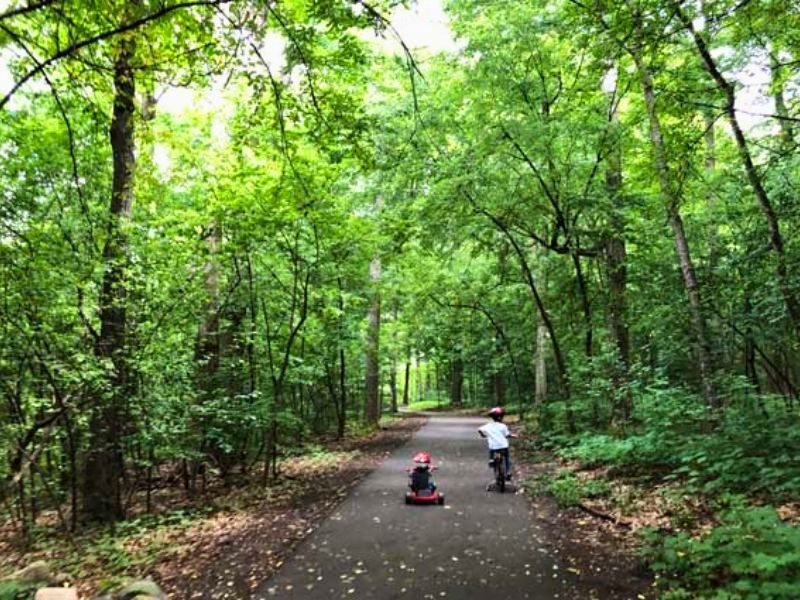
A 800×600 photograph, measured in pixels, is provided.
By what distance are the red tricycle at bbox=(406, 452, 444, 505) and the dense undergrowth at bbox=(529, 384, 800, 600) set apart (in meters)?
1.86

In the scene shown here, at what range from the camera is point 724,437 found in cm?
783

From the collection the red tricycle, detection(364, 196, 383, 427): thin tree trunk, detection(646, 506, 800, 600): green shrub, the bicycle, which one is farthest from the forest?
detection(364, 196, 383, 427): thin tree trunk

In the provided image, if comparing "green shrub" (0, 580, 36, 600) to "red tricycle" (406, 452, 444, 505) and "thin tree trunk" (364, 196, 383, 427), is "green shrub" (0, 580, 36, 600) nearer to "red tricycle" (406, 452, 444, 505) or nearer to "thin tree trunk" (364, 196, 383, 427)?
"red tricycle" (406, 452, 444, 505)

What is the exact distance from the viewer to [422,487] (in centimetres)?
872

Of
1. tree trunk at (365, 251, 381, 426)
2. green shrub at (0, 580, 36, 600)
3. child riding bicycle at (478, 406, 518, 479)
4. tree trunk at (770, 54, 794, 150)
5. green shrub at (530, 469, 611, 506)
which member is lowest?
green shrub at (0, 580, 36, 600)

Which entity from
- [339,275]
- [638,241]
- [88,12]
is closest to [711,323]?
[638,241]

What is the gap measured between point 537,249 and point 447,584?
48.7ft

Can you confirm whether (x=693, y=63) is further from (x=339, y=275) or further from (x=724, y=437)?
(x=339, y=275)

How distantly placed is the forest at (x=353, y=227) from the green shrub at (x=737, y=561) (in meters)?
0.03

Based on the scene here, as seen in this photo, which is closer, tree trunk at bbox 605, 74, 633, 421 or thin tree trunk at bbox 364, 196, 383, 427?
tree trunk at bbox 605, 74, 633, 421

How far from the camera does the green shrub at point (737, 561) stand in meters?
4.05

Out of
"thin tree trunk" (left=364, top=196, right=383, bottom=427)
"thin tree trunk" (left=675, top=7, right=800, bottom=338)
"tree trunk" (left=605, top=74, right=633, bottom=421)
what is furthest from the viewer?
"thin tree trunk" (left=364, top=196, right=383, bottom=427)

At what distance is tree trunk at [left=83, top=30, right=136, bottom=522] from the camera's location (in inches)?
303

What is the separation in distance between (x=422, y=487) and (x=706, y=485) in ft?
12.8
